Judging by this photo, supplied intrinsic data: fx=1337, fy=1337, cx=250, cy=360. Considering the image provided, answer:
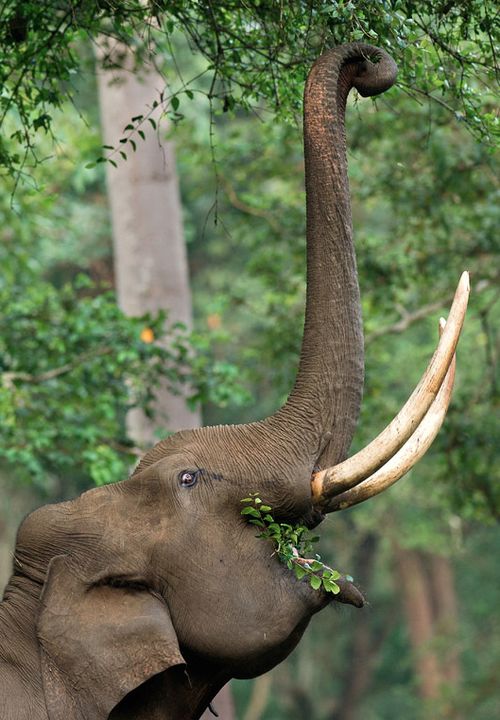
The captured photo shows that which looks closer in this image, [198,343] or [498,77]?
[498,77]

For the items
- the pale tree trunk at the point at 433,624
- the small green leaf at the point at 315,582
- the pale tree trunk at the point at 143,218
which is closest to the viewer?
the small green leaf at the point at 315,582

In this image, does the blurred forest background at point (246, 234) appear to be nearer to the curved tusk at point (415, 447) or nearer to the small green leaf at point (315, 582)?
the small green leaf at point (315, 582)

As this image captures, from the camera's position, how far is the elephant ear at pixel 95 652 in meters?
4.56

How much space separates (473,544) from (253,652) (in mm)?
24533

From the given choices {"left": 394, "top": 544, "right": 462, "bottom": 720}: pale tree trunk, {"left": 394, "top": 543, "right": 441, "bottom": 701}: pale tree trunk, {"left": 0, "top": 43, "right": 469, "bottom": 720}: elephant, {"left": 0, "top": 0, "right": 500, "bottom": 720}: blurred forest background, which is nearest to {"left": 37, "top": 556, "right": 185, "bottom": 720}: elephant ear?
{"left": 0, "top": 43, "right": 469, "bottom": 720}: elephant

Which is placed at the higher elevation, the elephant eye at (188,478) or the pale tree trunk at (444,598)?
the elephant eye at (188,478)

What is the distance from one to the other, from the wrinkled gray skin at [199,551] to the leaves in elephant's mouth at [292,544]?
0.16 ft

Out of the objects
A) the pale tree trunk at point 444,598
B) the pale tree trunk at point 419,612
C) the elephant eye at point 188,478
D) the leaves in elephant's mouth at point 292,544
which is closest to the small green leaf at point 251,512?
the leaves in elephant's mouth at point 292,544

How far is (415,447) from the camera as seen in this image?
4.56m

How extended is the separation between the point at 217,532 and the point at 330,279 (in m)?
1.03

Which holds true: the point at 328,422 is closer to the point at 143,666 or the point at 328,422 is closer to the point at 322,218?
the point at 322,218

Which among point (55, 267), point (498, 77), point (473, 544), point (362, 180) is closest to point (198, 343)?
point (362, 180)

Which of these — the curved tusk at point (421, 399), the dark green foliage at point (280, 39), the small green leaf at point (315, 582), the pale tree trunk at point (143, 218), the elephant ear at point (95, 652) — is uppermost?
the pale tree trunk at point (143, 218)

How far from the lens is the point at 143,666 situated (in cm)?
457
